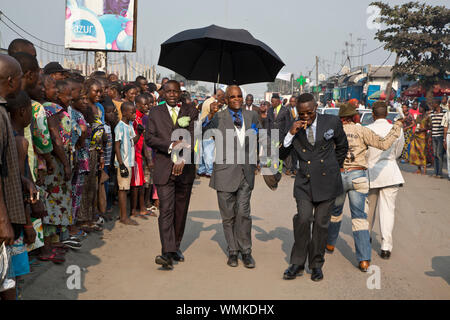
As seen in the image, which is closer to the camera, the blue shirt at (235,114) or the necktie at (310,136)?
the necktie at (310,136)

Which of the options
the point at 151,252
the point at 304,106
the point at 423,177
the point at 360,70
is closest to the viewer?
the point at 304,106

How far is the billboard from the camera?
58.7ft

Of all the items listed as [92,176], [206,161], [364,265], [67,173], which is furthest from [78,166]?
[206,161]

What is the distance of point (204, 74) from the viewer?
6504mm

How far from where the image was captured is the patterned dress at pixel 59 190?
214 inches

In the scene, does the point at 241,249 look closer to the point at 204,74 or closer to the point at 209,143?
the point at 204,74

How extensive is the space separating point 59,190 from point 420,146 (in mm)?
11379

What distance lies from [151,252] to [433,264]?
3464mm

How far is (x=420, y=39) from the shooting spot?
89.2 feet

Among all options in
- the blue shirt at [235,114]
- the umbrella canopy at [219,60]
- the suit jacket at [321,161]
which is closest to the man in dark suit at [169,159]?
the blue shirt at [235,114]

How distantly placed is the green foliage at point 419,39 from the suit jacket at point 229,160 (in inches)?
960

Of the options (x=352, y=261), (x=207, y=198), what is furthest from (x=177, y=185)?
(x=207, y=198)

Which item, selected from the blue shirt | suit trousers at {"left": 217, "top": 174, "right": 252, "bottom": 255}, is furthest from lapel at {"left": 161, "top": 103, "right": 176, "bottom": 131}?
suit trousers at {"left": 217, "top": 174, "right": 252, "bottom": 255}

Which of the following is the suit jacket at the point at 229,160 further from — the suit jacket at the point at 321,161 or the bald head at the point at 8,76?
the bald head at the point at 8,76
